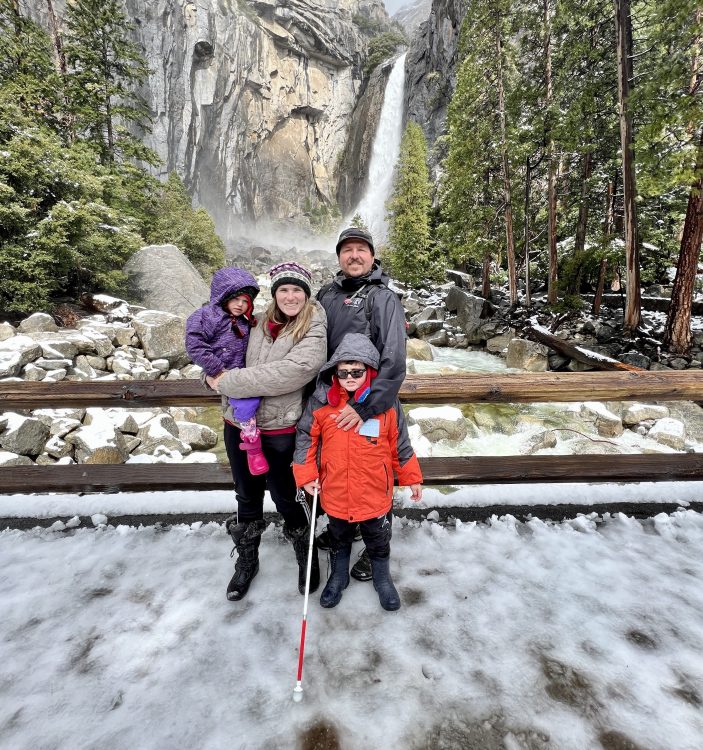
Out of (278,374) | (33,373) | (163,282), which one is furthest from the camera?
(163,282)

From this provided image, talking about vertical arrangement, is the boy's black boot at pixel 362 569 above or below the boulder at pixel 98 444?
above

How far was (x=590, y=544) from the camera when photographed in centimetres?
269

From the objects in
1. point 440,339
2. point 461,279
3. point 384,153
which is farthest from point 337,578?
point 384,153

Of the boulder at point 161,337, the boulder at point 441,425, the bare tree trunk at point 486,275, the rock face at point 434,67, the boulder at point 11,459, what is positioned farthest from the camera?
the rock face at point 434,67

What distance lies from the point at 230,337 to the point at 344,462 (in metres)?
1.04

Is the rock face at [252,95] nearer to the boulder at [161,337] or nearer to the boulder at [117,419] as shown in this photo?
the boulder at [161,337]

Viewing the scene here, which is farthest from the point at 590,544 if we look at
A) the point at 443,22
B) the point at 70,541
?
the point at 443,22

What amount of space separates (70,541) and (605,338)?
14210mm

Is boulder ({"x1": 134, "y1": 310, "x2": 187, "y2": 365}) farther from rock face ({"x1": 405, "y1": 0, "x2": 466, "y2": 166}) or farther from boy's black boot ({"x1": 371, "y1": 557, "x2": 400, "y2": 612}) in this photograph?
rock face ({"x1": 405, "y1": 0, "x2": 466, "y2": 166})

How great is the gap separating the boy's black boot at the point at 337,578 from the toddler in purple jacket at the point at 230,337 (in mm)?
722

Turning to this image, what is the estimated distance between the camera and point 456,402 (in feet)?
10.1

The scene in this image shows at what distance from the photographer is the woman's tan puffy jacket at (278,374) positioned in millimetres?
2137

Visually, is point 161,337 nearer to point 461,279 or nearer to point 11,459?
point 11,459

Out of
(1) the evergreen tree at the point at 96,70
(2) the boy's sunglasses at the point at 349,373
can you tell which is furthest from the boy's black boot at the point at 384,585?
(1) the evergreen tree at the point at 96,70
